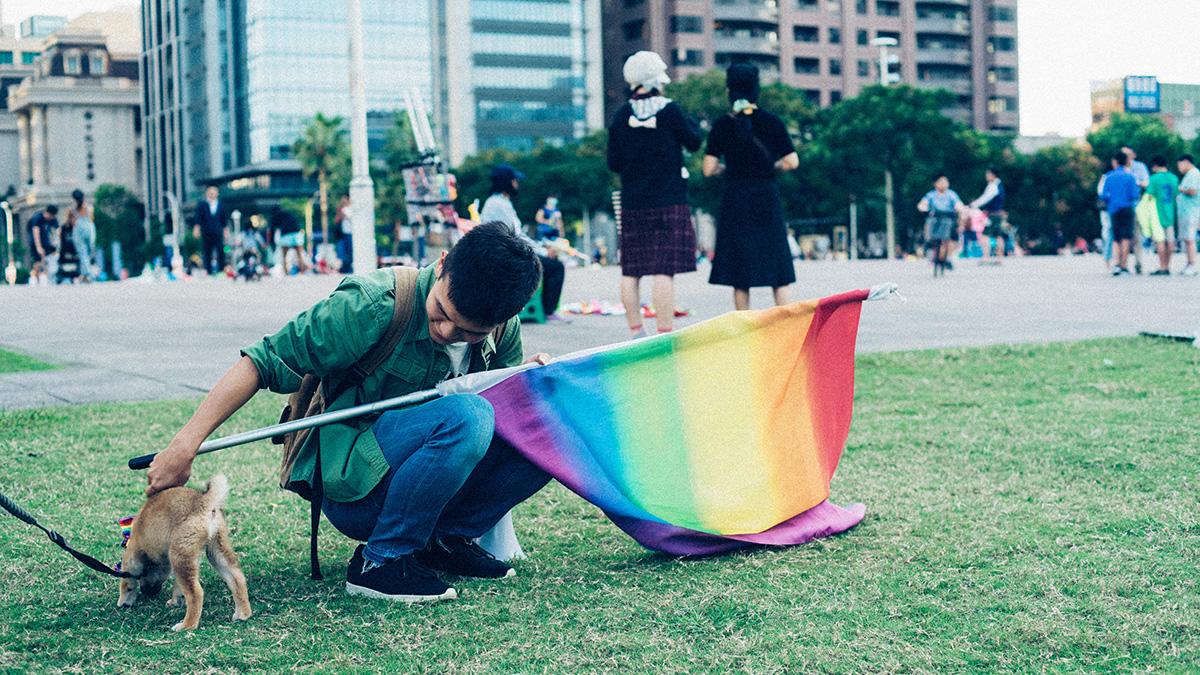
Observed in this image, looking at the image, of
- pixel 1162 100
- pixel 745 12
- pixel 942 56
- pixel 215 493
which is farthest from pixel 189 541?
pixel 1162 100

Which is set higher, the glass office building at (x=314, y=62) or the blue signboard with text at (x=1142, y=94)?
the glass office building at (x=314, y=62)

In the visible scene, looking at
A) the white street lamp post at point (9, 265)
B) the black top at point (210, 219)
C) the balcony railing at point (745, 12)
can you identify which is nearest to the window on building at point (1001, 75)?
the balcony railing at point (745, 12)

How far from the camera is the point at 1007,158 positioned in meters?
55.5

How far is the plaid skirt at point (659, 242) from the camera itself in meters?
7.76

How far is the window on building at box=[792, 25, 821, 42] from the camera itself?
3513 inches

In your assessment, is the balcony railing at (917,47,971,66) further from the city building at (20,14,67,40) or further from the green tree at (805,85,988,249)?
the city building at (20,14,67,40)

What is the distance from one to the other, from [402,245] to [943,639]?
53.4 metres

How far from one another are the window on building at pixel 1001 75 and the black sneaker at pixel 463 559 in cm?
9856

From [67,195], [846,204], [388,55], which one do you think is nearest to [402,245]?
[846,204]

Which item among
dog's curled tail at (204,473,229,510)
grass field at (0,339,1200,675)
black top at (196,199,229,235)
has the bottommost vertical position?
grass field at (0,339,1200,675)

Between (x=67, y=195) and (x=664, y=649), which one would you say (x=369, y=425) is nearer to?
(x=664, y=649)

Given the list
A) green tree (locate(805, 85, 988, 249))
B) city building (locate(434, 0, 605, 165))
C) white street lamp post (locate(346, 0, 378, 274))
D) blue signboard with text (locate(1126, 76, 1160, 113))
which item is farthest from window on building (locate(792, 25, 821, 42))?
white street lamp post (locate(346, 0, 378, 274))

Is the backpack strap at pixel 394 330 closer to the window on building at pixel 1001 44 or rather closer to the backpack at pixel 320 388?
the backpack at pixel 320 388

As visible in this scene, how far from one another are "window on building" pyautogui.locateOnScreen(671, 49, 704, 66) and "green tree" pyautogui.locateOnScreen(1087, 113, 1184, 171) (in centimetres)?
3027
